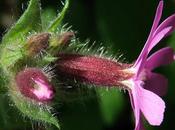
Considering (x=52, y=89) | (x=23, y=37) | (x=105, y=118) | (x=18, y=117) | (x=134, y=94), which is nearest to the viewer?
(x=52, y=89)

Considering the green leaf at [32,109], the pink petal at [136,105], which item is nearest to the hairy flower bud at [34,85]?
the green leaf at [32,109]

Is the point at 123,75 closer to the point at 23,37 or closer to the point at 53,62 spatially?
the point at 53,62

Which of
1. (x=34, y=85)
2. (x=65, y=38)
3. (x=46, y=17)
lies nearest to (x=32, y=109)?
(x=34, y=85)

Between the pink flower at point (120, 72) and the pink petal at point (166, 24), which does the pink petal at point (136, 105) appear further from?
the pink petal at point (166, 24)

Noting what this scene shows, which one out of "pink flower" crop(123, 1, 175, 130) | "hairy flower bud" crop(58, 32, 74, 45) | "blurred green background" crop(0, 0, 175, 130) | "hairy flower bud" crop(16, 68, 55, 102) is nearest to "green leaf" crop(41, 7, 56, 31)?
"blurred green background" crop(0, 0, 175, 130)

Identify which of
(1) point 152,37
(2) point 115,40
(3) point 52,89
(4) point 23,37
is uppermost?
(2) point 115,40

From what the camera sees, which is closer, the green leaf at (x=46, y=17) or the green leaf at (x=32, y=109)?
the green leaf at (x=32, y=109)

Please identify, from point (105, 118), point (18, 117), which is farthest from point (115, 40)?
point (18, 117)
